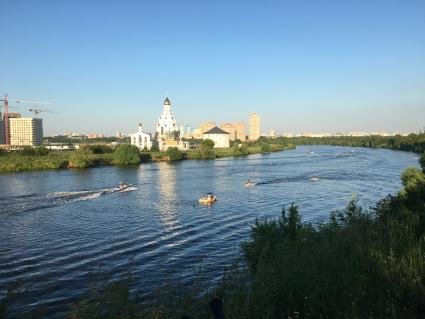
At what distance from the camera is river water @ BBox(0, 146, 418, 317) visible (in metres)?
17.2

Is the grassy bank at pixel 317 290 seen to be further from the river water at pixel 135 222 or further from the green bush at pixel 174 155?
the green bush at pixel 174 155

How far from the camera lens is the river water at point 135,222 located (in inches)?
677

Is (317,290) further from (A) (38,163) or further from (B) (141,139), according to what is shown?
(B) (141,139)

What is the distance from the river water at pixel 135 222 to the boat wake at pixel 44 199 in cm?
8

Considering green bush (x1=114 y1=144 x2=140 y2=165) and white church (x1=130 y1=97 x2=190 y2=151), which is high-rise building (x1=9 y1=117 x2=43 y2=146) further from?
green bush (x1=114 y1=144 x2=140 y2=165)

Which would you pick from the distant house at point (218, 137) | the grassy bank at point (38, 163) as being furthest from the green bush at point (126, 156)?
the distant house at point (218, 137)

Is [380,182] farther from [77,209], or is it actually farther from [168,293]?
[168,293]

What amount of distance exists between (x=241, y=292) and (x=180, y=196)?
3258 cm

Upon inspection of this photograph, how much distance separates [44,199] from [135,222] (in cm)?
1299

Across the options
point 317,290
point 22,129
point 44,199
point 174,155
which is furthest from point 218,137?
point 317,290

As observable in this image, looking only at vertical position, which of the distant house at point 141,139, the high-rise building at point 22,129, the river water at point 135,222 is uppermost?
the high-rise building at point 22,129

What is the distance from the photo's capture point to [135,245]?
21891 mm

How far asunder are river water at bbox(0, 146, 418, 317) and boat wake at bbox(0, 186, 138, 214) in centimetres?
8

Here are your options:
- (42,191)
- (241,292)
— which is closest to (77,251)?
(241,292)
